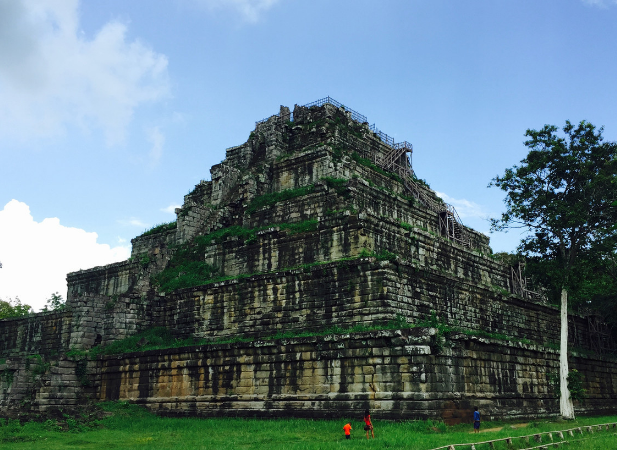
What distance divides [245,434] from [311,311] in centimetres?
604

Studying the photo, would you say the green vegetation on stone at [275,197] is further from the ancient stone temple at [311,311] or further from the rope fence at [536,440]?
the rope fence at [536,440]

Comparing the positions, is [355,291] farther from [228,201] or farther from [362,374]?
[228,201]

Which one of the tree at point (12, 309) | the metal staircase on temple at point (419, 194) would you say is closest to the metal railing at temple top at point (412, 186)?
the metal staircase on temple at point (419, 194)

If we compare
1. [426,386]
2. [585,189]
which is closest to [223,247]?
[426,386]

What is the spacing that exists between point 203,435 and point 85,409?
7.39 metres

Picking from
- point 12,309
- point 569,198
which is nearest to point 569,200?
point 569,198

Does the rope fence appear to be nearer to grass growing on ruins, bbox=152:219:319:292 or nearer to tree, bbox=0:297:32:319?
grass growing on ruins, bbox=152:219:319:292

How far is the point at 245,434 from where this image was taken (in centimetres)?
1933

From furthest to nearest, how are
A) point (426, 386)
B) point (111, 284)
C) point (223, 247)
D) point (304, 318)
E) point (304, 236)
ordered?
1. point (111, 284)
2. point (223, 247)
3. point (304, 236)
4. point (304, 318)
5. point (426, 386)

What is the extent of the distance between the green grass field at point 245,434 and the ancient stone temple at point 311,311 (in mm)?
971

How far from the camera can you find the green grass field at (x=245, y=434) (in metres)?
16.3

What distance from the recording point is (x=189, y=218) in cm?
3253

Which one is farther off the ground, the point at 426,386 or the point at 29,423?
the point at 426,386

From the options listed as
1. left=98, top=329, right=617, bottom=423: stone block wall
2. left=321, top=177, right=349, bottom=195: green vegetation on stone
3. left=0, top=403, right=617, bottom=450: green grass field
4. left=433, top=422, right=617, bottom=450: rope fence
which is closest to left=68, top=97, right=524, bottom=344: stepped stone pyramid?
left=321, top=177, right=349, bottom=195: green vegetation on stone
